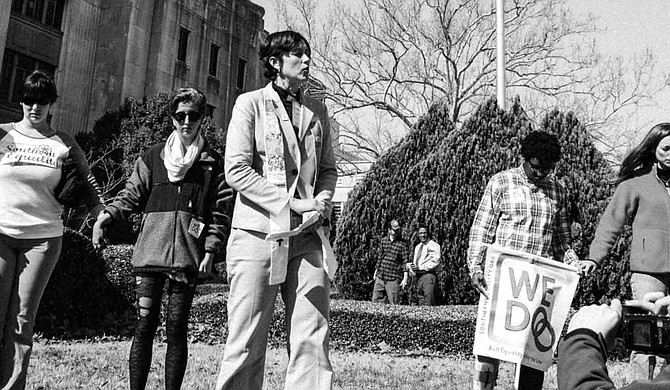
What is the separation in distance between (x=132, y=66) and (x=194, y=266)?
2255 cm

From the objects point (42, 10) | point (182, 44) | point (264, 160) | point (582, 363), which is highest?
point (182, 44)

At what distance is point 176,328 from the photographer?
4141 mm

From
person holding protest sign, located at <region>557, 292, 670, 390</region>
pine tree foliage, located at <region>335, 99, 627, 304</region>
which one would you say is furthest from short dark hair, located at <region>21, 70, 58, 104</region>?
pine tree foliage, located at <region>335, 99, 627, 304</region>

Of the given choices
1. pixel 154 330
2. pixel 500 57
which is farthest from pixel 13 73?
pixel 154 330

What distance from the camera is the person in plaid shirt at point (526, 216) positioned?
4.83 m

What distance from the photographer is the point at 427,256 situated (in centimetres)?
1290

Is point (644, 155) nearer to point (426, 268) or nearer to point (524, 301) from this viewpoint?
point (524, 301)

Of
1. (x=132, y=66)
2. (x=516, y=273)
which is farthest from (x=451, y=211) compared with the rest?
(x=132, y=66)

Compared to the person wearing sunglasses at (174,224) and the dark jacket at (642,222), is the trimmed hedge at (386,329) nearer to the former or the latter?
the dark jacket at (642,222)

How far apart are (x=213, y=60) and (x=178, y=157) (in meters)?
27.8

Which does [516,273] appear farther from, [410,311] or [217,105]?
[217,105]

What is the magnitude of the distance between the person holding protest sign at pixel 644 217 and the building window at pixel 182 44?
25734mm

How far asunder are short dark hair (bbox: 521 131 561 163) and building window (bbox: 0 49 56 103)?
19.7 metres

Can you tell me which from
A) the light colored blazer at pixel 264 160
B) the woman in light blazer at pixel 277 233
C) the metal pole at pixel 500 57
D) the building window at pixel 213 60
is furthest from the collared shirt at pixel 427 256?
the building window at pixel 213 60
